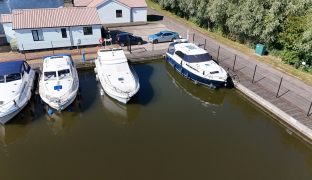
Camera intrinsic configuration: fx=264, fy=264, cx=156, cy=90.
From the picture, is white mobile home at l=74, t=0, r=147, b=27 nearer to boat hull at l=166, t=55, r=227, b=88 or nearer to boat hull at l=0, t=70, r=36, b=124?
boat hull at l=166, t=55, r=227, b=88

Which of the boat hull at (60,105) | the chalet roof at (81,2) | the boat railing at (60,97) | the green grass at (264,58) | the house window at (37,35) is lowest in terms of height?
the boat hull at (60,105)

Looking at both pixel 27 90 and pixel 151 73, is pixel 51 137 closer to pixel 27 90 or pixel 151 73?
pixel 27 90

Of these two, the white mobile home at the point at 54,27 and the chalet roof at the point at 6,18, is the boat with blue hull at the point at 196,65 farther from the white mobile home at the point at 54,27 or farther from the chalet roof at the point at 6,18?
the chalet roof at the point at 6,18

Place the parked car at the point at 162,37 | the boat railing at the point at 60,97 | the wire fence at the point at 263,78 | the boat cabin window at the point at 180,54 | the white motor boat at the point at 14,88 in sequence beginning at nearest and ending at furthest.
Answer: the white motor boat at the point at 14,88 < the boat railing at the point at 60,97 < the wire fence at the point at 263,78 < the boat cabin window at the point at 180,54 < the parked car at the point at 162,37

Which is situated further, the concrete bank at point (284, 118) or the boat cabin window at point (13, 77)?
the boat cabin window at point (13, 77)

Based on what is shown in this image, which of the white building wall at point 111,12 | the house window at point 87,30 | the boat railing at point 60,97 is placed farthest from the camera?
the white building wall at point 111,12

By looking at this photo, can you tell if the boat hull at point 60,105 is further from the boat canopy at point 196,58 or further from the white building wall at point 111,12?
the white building wall at point 111,12

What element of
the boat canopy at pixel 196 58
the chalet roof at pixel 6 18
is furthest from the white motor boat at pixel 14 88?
the boat canopy at pixel 196 58

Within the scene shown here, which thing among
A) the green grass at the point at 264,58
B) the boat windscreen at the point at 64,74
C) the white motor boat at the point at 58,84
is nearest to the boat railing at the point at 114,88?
the white motor boat at the point at 58,84

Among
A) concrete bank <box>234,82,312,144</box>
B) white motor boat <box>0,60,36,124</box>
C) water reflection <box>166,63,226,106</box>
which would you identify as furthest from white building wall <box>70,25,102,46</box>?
concrete bank <box>234,82,312,144</box>

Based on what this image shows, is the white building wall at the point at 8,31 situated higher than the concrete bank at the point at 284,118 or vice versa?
the white building wall at the point at 8,31
